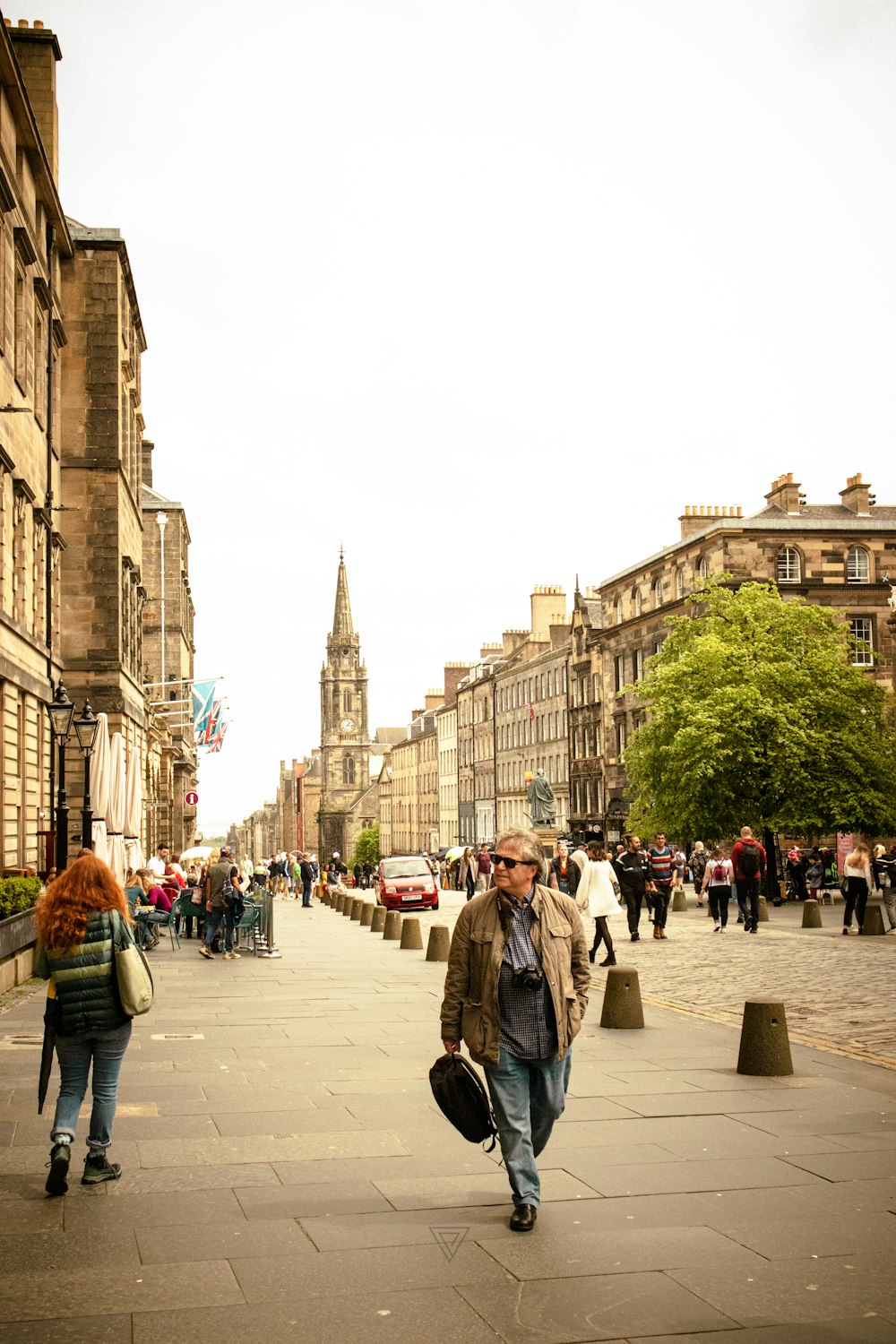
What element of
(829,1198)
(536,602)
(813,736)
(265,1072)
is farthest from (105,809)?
(536,602)

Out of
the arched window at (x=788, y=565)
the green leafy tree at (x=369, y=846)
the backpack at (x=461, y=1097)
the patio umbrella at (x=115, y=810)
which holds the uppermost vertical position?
the arched window at (x=788, y=565)

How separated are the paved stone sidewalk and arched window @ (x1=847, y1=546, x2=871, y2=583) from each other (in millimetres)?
51457

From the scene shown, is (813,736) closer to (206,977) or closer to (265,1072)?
(206,977)

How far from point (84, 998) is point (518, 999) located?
96.4 inches

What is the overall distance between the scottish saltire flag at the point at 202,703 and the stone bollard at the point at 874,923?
84.3 feet

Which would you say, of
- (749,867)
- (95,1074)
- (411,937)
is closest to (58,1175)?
(95,1074)

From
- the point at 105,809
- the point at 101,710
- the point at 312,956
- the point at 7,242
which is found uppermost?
the point at 7,242

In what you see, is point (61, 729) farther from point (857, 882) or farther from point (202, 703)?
point (202, 703)

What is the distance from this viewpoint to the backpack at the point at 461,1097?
676 centimetres

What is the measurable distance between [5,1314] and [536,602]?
9256 cm

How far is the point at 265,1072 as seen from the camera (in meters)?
11.6

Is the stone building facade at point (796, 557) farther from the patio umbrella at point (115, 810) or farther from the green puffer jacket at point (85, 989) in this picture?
the green puffer jacket at point (85, 989)

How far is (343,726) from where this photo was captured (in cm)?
18212

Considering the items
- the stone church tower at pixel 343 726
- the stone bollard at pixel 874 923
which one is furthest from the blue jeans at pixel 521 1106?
the stone church tower at pixel 343 726
